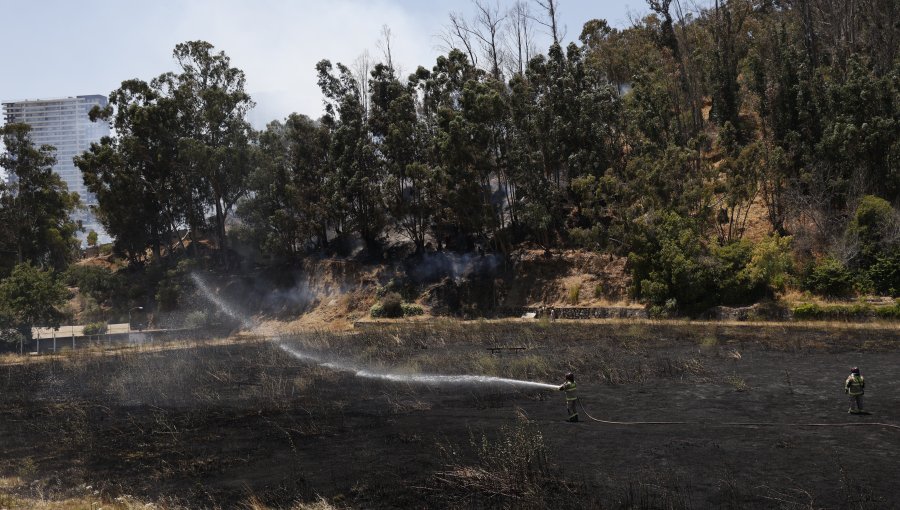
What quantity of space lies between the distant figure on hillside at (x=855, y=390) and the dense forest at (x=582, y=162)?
2489 centimetres

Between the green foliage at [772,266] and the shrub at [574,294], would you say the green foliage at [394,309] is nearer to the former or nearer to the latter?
the shrub at [574,294]

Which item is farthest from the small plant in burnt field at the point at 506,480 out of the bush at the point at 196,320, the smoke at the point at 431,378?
the bush at the point at 196,320

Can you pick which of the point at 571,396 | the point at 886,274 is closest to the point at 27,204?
the point at 571,396

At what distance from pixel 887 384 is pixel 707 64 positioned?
46.9 m

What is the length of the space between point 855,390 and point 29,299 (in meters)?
53.0

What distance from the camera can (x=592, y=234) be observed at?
5144 cm

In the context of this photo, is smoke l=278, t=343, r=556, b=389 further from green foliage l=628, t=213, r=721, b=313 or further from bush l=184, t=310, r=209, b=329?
bush l=184, t=310, r=209, b=329

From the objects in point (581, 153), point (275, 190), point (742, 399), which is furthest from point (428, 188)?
point (742, 399)

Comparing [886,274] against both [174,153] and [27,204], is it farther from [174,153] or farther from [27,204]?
[27,204]

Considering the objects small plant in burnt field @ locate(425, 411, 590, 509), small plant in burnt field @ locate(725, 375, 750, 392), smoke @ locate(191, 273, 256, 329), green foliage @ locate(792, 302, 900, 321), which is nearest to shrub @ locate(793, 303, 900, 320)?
green foliage @ locate(792, 302, 900, 321)

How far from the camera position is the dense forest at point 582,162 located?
153 ft

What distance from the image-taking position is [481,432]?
1923 cm

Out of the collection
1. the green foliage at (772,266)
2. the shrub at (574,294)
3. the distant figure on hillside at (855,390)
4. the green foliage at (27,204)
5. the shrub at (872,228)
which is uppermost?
the green foliage at (27,204)

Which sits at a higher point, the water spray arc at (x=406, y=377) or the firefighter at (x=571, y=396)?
the firefighter at (x=571, y=396)
